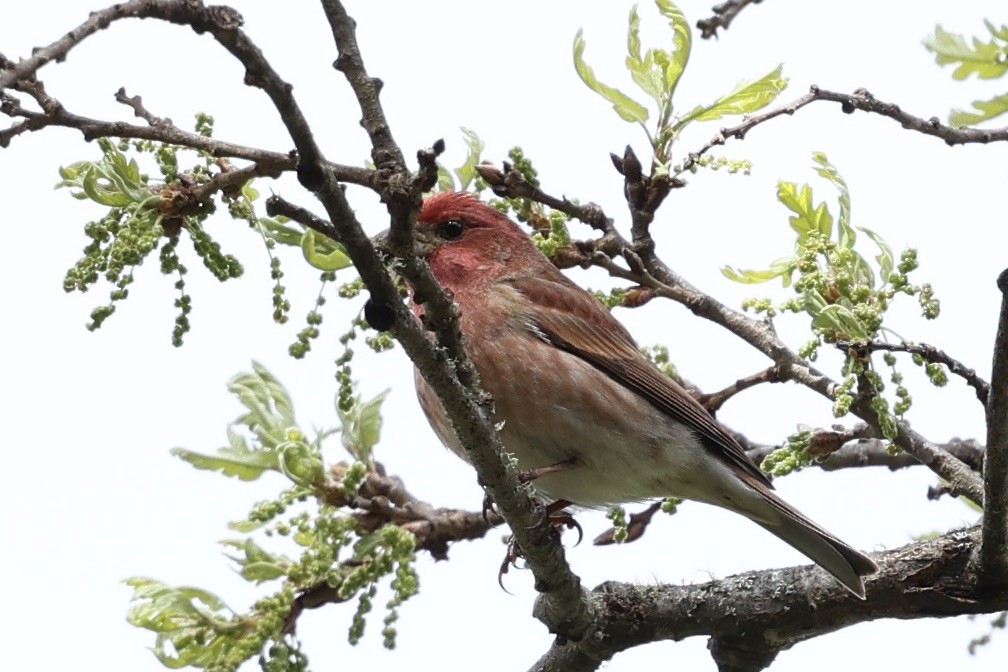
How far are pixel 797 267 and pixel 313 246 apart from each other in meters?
1.75

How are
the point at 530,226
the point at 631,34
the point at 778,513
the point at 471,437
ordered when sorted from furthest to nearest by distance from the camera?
the point at 778,513
the point at 530,226
the point at 631,34
the point at 471,437

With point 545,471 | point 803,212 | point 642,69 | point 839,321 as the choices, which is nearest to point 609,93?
point 642,69

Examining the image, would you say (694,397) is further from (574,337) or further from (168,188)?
(168,188)

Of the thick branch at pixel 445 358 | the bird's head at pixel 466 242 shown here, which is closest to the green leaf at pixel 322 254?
the thick branch at pixel 445 358

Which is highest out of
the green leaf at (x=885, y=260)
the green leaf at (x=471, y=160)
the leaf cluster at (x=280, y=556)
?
the green leaf at (x=471, y=160)

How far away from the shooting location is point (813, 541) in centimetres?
584

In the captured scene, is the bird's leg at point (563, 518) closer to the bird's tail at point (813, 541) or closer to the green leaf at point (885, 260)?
the bird's tail at point (813, 541)

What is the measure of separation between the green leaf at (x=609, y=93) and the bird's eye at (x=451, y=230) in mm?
1971

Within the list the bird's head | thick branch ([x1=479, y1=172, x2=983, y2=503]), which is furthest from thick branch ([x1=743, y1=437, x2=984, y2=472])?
the bird's head

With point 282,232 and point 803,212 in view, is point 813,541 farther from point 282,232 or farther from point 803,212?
point 282,232

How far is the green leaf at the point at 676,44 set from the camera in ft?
16.0

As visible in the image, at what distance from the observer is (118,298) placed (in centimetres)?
382

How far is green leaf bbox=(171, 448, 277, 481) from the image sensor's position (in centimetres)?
500

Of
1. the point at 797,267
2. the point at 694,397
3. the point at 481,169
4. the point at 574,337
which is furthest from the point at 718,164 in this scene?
the point at 574,337
